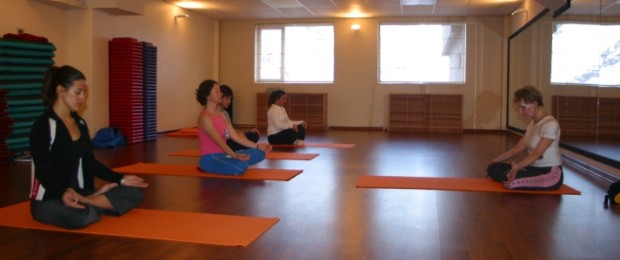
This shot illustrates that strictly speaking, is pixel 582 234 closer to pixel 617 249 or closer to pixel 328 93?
pixel 617 249

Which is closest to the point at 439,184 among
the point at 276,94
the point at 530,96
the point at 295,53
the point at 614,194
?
the point at 530,96

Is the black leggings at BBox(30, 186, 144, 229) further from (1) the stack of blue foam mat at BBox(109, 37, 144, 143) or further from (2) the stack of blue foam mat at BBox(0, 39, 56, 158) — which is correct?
(1) the stack of blue foam mat at BBox(109, 37, 144, 143)

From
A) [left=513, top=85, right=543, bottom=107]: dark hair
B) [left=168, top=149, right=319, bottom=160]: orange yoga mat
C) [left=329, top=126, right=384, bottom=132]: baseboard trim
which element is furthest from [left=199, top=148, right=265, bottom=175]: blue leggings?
[left=329, top=126, right=384, bottom=132]: baseboard trim

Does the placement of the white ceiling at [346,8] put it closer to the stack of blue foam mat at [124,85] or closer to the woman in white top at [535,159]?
the stack of blue foam mat at [124,85]

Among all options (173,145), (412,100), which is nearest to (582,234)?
(173,145)

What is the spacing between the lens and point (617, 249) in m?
2.75

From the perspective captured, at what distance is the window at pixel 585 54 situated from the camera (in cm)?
479

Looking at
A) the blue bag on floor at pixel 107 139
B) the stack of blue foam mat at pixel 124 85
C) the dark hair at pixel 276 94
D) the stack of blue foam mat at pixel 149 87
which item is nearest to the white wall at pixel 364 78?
the stack of blue foam mat at pixel 149 87

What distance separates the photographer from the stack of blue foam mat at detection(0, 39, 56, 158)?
6230 millimetres

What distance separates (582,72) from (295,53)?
24.4 ft

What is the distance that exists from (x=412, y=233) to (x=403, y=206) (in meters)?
0.74

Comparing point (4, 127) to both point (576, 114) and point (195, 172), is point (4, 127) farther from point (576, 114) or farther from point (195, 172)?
point (576, 114)

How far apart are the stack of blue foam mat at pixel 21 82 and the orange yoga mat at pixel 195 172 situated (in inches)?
66.4

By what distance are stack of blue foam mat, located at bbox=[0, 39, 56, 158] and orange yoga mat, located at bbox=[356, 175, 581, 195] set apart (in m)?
3.99
